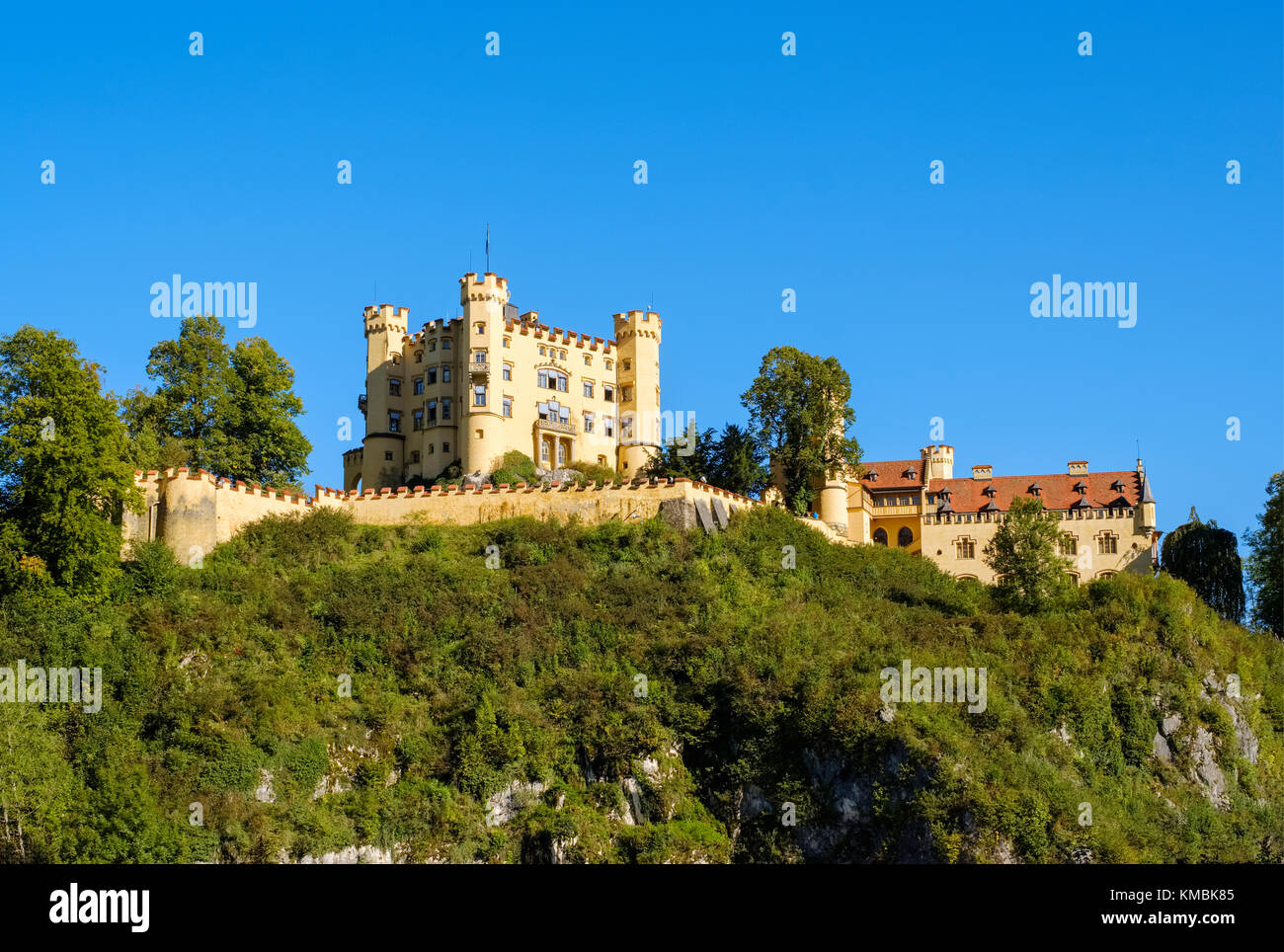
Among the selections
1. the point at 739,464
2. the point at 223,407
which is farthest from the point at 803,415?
the point at 223,407

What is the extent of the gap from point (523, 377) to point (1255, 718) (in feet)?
127

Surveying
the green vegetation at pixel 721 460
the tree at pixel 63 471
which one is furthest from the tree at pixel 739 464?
the tree at pixel 63 471

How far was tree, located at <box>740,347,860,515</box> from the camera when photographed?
243 ft

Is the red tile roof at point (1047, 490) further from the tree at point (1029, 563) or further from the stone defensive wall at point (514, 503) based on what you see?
the stone defensive wall at point (514, 503)

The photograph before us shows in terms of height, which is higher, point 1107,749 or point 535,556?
point 535,556

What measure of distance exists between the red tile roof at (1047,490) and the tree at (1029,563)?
456 inches

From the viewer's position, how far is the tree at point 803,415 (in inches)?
2913

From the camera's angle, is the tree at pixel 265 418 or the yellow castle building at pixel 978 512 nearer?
the tree at pixel 265 418

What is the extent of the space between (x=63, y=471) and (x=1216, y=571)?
167 feet

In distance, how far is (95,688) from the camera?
50.2 metres

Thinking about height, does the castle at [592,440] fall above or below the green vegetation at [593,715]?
above

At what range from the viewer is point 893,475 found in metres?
81.3
